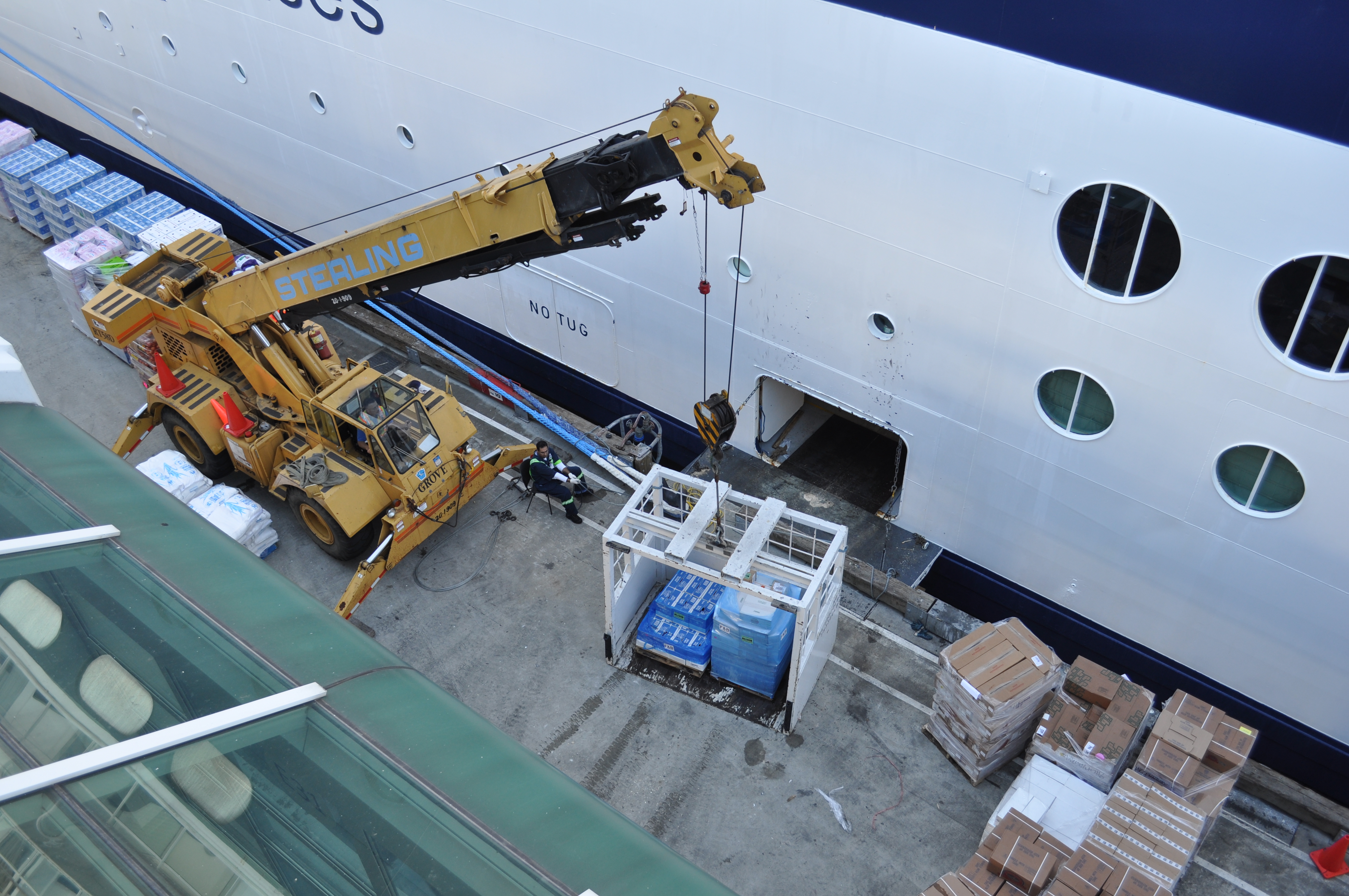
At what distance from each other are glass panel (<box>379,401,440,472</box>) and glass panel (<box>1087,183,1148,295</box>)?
6354 mm

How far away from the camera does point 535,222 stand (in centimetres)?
736

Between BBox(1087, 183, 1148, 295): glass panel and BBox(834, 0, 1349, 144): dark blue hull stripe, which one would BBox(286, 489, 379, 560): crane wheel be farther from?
BBox(834, 0, 1349, 144): dark blue hull stripe

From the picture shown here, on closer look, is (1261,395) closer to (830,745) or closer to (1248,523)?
(1248,523)

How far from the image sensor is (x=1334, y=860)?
7.33m

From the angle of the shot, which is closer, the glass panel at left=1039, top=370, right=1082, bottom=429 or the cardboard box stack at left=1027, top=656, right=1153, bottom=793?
the cardboard box stack at left=1027, top=656, right=1153, bottom=793

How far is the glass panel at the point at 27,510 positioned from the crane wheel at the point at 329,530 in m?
5.09

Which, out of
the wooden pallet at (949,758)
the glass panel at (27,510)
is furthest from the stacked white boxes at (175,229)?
the wooden pallet at (949,758)

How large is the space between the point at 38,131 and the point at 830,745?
17574 millimetres

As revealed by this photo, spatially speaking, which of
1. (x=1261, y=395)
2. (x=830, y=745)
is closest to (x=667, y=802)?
(x=830, y=745)

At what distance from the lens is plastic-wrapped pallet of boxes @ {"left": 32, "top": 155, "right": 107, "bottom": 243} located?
14.2 metres

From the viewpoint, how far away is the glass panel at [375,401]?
31.7ft

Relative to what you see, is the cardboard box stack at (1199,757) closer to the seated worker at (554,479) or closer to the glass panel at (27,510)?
the seated worker at (554,479)

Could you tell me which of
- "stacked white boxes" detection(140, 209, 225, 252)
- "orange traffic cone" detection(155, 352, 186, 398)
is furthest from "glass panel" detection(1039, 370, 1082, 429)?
"stacked white boxes" detection(140, 209, 225, 252)

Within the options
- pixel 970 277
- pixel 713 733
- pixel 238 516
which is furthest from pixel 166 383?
pixel 970 277
